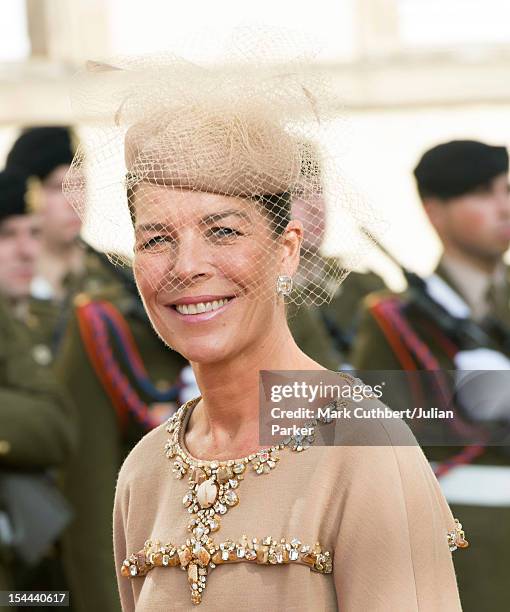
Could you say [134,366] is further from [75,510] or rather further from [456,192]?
[456,192]

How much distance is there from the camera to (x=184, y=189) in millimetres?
2547

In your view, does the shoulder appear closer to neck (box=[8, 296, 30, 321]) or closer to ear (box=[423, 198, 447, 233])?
ear (box=[423, 198, 447, 233])

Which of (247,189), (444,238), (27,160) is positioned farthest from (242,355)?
(27,160)

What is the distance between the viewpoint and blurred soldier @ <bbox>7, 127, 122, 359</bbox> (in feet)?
20.5

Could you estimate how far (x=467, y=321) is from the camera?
5188mm

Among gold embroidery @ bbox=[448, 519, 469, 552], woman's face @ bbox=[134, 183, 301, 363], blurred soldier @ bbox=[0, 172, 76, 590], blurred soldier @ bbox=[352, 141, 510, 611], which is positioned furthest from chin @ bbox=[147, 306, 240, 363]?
blurred soldier @ bbox=[0, 172, 76, 590]

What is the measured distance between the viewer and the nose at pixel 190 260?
2.53m

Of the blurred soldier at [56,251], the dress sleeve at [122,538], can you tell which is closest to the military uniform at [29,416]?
the blurred soldier at [56,251]

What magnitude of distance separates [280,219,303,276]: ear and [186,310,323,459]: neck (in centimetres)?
9

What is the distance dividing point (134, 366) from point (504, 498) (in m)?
1.37

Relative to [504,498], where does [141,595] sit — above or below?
below

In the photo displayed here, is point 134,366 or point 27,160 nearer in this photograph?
point 134,366

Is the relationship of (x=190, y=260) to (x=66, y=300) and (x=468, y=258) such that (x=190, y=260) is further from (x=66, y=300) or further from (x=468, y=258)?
(x=66, y=300)

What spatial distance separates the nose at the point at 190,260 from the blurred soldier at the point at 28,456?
2.82m
